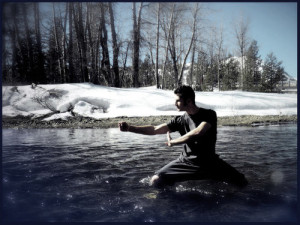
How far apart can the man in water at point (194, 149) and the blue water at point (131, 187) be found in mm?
199

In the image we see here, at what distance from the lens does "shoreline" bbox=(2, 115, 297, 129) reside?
9297mm

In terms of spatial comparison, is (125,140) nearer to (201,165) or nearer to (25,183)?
(25,183)

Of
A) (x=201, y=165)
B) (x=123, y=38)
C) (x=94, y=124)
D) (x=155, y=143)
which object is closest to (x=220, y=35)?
(x=123, y=38)

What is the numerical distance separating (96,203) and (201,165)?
132 centimetres

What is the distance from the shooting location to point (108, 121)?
9891mm

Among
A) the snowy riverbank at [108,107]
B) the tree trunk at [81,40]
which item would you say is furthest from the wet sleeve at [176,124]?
the tree trunk at [81,40]

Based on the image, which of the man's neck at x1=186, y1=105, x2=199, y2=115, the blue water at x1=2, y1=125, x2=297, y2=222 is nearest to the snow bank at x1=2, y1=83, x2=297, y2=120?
the blue water at x1=2, y1=125, x2=297, y2=222

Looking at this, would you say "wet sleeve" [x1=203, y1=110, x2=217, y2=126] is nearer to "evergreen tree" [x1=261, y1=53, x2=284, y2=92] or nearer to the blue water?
the blue water

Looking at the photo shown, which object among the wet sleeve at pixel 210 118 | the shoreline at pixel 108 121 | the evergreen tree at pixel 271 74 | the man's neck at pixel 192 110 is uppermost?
the evergreen tree at pixel 271 74

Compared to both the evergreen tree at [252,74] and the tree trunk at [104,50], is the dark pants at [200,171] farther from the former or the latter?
the evergreen tree at [252,74]

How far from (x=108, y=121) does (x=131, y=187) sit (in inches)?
263

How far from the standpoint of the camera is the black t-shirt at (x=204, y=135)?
2949mm

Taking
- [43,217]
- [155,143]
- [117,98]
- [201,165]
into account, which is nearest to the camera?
[43,217]

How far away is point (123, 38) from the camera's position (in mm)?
17031
